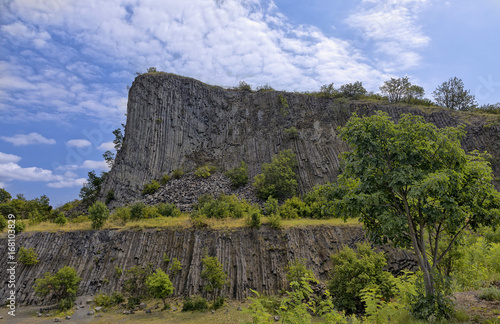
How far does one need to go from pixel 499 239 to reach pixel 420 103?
111 ft

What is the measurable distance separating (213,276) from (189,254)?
434 cm

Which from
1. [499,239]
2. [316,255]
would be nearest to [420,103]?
[499,239]

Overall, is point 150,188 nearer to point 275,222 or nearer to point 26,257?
point 26,257

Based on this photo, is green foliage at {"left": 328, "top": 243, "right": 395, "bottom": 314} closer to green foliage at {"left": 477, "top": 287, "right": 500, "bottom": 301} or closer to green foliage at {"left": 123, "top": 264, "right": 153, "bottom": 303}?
green foliage at {"left": 477, "top": 287, "right": 500, "bottom": 301}

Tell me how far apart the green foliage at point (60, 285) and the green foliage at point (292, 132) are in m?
32.1

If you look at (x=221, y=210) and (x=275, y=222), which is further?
(x=221, y=210)

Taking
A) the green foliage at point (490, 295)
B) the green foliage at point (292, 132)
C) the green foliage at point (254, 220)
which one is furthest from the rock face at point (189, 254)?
the green foliage at point (292, 132)

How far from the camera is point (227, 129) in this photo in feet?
157

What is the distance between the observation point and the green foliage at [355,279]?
1530 centimetres

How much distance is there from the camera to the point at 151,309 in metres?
18.4

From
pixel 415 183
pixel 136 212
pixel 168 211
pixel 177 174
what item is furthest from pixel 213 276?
pixel 177 174

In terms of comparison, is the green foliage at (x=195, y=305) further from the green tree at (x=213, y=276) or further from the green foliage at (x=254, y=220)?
the green foliage at (x=254, y=220)

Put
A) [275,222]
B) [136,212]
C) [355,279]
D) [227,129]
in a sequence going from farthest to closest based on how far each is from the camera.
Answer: [227,129] < [136,212] < [275,222] < [355,279]

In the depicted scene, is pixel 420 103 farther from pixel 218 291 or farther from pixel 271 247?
pixel 218 291
